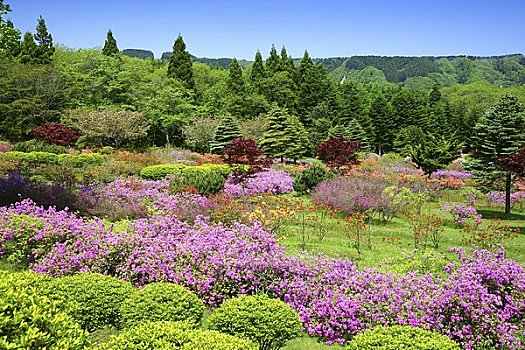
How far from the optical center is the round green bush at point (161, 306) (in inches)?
167

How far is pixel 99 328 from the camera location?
15.0 feet

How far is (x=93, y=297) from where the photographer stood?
452 cm

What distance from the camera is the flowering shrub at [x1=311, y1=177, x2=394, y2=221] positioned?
11.5 metres

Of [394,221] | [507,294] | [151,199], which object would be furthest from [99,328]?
[394,221]

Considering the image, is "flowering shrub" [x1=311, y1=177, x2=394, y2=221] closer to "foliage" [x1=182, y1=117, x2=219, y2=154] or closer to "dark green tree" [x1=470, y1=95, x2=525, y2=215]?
"dark green tree" [x1=470, y1=95, x2=525, y2=215]

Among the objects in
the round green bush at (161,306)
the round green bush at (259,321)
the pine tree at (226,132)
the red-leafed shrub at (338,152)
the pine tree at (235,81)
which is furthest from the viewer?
the pine tree at (235,81)

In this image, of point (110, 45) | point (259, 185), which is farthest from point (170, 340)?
point (110, 45)

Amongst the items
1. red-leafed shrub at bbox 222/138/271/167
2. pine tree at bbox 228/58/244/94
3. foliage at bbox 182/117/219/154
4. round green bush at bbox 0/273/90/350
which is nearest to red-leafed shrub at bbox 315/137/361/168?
red-leafed shrub at bbox 222/138/271/167

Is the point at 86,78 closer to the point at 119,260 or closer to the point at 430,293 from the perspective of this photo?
the point at 119,260

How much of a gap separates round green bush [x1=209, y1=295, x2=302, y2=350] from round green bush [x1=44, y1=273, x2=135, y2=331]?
1.14m

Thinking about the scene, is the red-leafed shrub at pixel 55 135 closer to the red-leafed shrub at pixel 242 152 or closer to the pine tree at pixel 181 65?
the red-leafed shrub at pixel 242 152

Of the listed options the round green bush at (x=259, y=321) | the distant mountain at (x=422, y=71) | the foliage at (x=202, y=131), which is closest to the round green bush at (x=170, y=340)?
the round green bush at (x=259, y=321)

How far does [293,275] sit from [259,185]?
9201 mm

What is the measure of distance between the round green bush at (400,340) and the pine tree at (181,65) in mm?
35334
